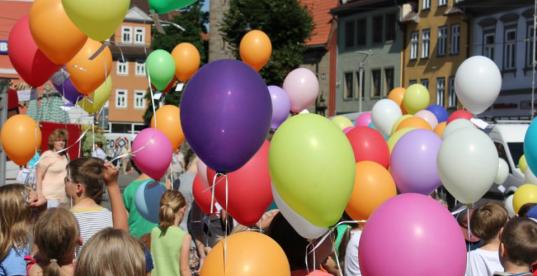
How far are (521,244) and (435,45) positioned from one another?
116 ft

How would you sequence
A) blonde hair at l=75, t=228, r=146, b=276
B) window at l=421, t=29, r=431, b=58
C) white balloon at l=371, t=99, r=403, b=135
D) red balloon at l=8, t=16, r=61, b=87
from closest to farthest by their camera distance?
blonde hair at l=75, t=228, r=146, b=276 → red balloon at l=8, t=16, r=61, b=87 → white balloon at l=371, t=99, r=403, b=135 → window at l=421, t=29, r=431, b=58

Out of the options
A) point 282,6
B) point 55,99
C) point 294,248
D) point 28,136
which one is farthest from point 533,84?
point 294,248

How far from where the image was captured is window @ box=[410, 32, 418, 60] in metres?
40.4

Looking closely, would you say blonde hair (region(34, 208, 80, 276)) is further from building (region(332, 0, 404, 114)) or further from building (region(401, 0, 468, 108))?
building (region(332, 0, 404, 114))

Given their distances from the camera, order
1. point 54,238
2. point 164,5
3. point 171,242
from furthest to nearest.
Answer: point 164,5 → point 171,242 → point 54,238

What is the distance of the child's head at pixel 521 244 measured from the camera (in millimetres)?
4262

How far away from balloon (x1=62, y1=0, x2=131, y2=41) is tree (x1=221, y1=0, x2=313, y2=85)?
29488mm

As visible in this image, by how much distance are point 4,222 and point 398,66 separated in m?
38.2

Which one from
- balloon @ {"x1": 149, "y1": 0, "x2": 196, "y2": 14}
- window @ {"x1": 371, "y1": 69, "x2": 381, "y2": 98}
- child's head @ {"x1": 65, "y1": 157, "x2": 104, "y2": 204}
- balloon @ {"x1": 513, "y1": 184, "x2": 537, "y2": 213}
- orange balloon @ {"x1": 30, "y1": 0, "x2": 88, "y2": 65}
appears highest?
window @ {"x1": 371, "y1": 69, "x2": 381, "y2": 98}

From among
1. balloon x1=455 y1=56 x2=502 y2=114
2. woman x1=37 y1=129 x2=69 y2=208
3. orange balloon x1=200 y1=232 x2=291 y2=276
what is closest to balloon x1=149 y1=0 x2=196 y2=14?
woman x1=37 y1=129 x2=69 y2=208

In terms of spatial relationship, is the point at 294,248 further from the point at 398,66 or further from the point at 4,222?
the point at 398,66

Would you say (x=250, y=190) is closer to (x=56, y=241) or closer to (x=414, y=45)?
(x=56, y=241)

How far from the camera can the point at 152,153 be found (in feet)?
23.6

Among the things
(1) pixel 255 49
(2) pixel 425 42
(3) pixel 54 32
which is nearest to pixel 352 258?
(3) pixel 54 32
